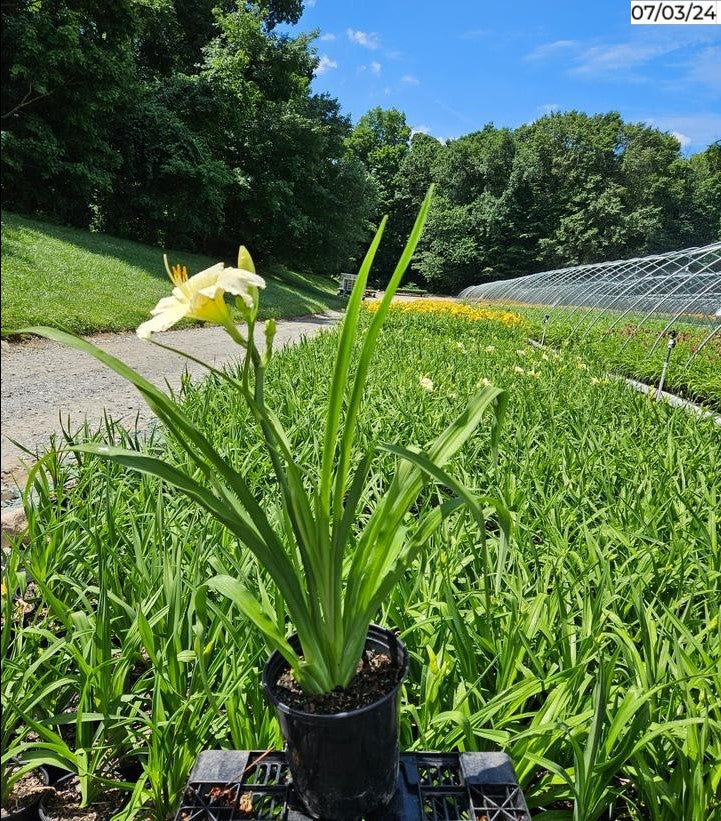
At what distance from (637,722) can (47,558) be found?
137cm

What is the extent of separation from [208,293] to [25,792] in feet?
3.32

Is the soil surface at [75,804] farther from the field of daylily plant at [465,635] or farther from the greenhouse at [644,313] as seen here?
the greenhouse at [644,313]

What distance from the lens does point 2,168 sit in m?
0.50

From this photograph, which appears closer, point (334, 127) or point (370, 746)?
point (370, 746)

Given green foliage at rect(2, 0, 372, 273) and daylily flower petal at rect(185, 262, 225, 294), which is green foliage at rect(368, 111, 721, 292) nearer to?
green foliage at rect(2, 0, 372, 273)

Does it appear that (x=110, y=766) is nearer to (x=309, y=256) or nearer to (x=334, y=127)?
(x=309, y=256)

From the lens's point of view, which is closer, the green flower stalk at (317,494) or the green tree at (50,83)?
the green tree at (50,83)

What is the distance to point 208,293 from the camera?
569 mm

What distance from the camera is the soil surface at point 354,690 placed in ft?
2.43

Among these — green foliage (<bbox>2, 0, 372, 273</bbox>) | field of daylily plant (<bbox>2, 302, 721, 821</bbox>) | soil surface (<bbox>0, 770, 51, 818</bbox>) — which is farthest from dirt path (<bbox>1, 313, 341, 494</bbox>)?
green foliage (<bbox>2, 0, 372, 273</bbox>)

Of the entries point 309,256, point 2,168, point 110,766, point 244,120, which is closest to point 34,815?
point 110,766

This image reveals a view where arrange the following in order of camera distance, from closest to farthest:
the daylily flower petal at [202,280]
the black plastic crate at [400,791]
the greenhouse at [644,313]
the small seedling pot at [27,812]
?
the daylily flower petal at [202,280] < the black plastic crate at [400,791] < the small seedling pot at [27,812] < the greenhouse at [644,313]

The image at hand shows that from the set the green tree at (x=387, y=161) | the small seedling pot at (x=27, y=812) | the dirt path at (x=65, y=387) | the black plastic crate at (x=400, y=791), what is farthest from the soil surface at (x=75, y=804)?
the green tree at (x=387, y=161)

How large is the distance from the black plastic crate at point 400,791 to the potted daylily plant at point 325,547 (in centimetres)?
4
